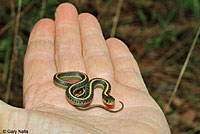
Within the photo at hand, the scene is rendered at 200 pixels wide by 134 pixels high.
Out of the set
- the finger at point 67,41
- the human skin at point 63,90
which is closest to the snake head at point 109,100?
the human skin at point 63,90

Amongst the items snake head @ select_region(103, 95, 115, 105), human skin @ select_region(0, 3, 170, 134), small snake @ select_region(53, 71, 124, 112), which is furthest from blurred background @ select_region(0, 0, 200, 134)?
snake head @ select_region(103, 95, 115, 105)

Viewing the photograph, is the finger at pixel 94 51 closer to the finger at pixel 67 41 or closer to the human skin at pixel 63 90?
the human skin at pixel 63 90

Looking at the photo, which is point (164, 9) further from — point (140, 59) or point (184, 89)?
point (184, 89)

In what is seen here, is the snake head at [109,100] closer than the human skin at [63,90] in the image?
No

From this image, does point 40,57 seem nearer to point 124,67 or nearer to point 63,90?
point 63,90

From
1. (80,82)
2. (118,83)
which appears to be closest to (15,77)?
(80,82)

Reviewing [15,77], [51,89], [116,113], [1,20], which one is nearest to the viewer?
[116,113]
